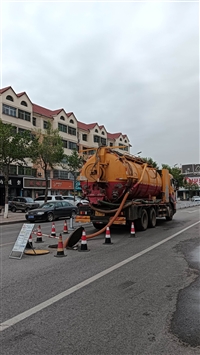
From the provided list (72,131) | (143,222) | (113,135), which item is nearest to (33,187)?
(72,131)

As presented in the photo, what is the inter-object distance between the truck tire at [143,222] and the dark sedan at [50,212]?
6131 mm

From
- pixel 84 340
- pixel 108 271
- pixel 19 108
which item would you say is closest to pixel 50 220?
pixel 108 271

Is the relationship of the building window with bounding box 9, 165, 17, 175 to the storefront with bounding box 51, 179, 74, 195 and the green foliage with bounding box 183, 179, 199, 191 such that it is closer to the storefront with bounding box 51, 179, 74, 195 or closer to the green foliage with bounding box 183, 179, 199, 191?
the storefront with bounding box 51, 179, 74, 195

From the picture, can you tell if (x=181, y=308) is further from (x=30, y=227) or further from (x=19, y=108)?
(x=19, y=108)

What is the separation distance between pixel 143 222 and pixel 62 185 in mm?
36760

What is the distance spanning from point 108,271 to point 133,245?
3649 millimetres

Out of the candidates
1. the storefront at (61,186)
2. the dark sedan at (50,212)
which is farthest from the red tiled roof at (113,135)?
the dark sedan at (50,212)

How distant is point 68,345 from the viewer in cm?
353

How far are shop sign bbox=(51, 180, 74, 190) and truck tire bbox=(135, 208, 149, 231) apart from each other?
114 feet

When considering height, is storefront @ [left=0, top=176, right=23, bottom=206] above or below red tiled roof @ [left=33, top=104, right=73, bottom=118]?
below

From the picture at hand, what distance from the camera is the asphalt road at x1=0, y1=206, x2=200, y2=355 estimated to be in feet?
11.7

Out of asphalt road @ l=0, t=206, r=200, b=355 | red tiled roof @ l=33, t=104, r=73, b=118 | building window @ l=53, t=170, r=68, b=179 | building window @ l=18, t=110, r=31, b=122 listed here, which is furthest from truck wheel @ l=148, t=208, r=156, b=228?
red tiled roof @ l=33, t=104, r=73, b=118

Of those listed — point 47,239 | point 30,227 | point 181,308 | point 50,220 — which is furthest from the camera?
point 50,220

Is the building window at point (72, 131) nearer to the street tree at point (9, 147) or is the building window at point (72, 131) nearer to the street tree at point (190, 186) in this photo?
the street tree at point (9, 147)
